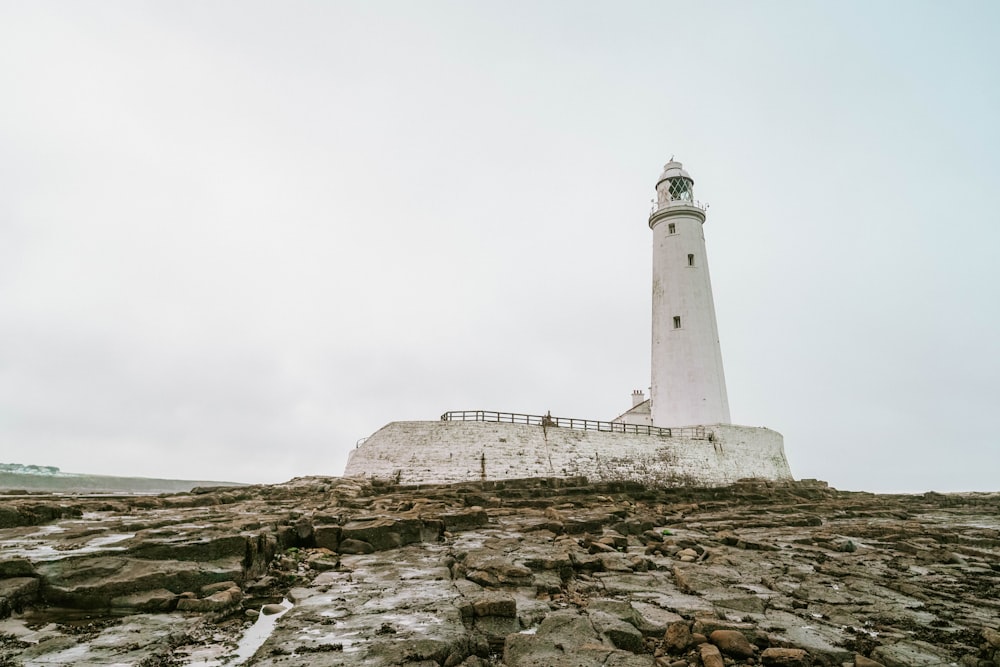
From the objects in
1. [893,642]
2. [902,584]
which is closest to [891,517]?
[902,584]

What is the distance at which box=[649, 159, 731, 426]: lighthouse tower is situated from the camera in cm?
3153

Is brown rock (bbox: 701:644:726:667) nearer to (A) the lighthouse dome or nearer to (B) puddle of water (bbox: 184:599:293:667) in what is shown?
(B) puddle of water (bbox: 184:599:293:667)

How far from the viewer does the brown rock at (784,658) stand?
14.9ft

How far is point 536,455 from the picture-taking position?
84.5ft

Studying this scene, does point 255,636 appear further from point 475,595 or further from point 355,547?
point 355,547

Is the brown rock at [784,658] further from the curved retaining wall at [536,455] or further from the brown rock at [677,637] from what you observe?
the curved retaining wall at [536,455]

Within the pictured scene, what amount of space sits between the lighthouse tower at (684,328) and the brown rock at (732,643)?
1100 inches

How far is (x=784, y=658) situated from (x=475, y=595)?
3.57 m

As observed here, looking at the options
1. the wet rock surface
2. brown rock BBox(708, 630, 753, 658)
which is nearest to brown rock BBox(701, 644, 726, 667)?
the wet rock surface

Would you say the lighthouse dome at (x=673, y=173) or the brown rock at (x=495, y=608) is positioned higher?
the lighthouse dome at (x=673, y=173)

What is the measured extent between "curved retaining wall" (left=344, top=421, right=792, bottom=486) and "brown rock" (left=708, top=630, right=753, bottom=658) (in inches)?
788

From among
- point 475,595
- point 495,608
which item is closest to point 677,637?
point 495,608

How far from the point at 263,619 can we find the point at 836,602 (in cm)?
745

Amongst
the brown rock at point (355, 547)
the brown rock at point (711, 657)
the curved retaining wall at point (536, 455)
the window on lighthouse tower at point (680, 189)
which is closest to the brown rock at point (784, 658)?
the brown rock at point (711, 657)
